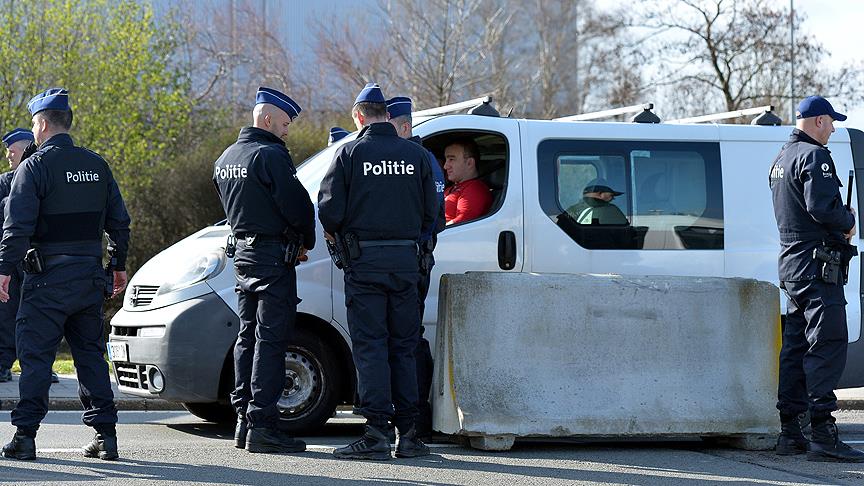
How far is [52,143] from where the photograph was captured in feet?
22.6

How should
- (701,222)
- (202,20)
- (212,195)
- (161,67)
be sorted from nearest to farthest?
(701,222)
(212,195)
(161,67)
(202,20)

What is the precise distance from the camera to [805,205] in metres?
7.19

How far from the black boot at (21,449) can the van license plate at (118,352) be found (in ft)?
4.23

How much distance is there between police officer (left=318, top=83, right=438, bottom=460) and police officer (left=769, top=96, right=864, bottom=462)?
2092 millimetres

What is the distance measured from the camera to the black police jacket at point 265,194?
712 centimetres

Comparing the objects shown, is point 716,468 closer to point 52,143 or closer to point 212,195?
point 52,143

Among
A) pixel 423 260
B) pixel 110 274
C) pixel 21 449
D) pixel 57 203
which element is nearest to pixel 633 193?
pixel 423 260

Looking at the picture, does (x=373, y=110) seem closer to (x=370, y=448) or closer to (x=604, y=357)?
(x=370, y=448)

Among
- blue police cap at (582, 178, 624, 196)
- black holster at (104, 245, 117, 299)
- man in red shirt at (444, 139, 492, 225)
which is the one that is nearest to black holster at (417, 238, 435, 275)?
man in red shirt at (444, 139, 492, 225)

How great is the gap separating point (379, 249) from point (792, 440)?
8.95ft

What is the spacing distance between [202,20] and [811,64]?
21.0 metres

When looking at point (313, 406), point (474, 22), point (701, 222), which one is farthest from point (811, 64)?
point (313, 406)

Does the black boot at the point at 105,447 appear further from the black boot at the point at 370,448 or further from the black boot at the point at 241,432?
the black boot at the point at 370,448

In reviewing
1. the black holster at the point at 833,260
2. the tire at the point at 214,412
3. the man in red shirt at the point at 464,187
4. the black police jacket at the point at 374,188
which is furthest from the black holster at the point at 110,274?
the black holster at the point at 833,260
